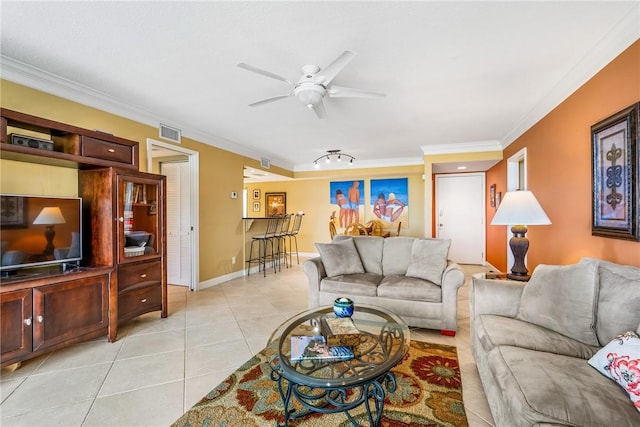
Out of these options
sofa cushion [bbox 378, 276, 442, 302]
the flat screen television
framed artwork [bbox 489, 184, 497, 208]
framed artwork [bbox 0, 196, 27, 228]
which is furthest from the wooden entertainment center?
framed artwork [bbox 489, 184, 497, 208]

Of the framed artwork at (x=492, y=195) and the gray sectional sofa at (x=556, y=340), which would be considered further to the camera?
the framed artwork at (x=492, y=195)

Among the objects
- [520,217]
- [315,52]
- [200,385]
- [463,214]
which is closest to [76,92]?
[315,52]

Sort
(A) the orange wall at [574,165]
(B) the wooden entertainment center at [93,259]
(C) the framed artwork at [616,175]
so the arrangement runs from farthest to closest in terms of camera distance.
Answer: (B) the wooden entertainment center at [93,259] → (A) the orange wall at [574,165] → (C) the framed artwork at [616,175]

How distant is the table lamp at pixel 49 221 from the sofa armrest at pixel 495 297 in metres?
3.50

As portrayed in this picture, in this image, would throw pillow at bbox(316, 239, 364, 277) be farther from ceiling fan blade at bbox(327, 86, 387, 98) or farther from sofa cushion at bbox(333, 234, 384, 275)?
ceiling fan blade at bbox(327, 86, 387, 98)

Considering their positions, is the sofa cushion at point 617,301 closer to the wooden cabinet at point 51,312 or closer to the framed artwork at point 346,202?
the wooden cabinet at point 51,312

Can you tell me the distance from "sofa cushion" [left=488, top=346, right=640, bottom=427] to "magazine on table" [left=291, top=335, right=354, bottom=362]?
2.51 feet

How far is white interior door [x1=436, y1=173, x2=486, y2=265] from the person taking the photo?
21.0 ft

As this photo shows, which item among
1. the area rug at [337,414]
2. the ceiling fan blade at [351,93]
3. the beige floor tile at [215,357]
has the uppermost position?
the ceiling fan blade at [351,93]

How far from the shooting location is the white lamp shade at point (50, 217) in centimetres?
232

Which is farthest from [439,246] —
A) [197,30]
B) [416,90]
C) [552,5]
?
[197,30]

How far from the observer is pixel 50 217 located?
2.38 metres

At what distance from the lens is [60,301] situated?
7.45 ft

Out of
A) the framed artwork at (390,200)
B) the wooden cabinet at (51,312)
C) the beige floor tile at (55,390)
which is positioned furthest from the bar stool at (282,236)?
the beige floor tile at (55,390)
